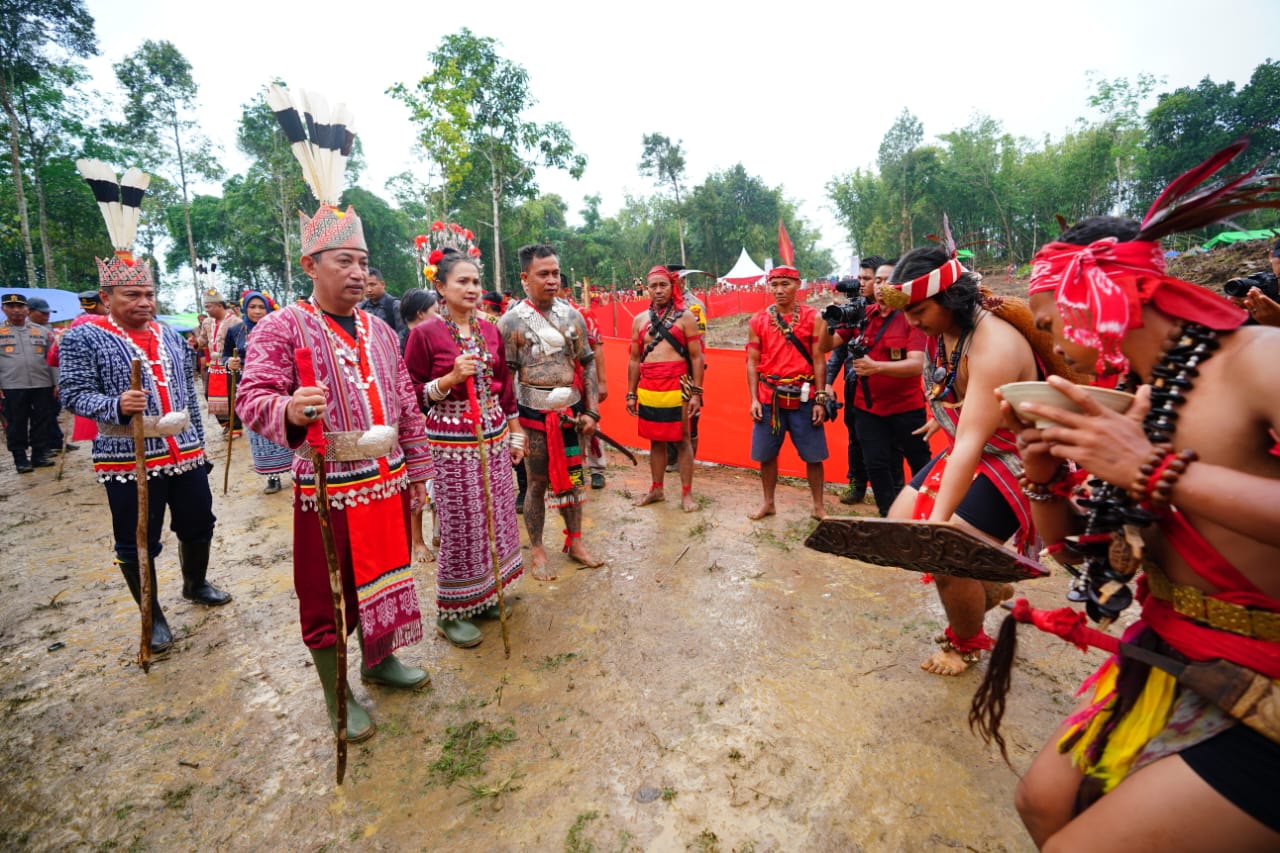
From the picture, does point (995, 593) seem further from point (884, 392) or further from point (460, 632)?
point (460, 632)

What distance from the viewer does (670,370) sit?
5.37 m

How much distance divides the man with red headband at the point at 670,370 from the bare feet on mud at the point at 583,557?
1.31 meters

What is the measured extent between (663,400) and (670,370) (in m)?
0.28

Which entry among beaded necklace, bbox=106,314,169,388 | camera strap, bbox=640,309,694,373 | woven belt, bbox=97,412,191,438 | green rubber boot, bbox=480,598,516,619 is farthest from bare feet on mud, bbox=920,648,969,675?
beaded necklace, bbox=106,314,169,388

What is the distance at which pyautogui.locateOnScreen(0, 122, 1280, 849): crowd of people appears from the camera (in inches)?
44.5

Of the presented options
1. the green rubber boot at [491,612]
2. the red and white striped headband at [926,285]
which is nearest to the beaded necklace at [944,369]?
the red and white striped headband at [926,285]

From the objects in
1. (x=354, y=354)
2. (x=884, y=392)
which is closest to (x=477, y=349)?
(x=354, y=354)

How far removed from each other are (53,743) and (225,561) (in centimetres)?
219

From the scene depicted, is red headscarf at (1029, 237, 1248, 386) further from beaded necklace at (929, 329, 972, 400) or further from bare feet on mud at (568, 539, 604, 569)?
bare feet on mud at (568, 539, 604, 569)

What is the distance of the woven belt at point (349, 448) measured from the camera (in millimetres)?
2479

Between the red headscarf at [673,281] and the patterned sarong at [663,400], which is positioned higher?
the red headscarf at [673,281]

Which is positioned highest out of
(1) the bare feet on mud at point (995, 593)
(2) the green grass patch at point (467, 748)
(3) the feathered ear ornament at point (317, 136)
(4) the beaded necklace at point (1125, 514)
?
(3) the feathered ear ornament at point (317, 136)

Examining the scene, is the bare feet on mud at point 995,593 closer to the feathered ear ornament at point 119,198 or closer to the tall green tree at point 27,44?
the feathered ear ornament at point 119,198

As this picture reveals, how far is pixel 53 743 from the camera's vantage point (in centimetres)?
264
